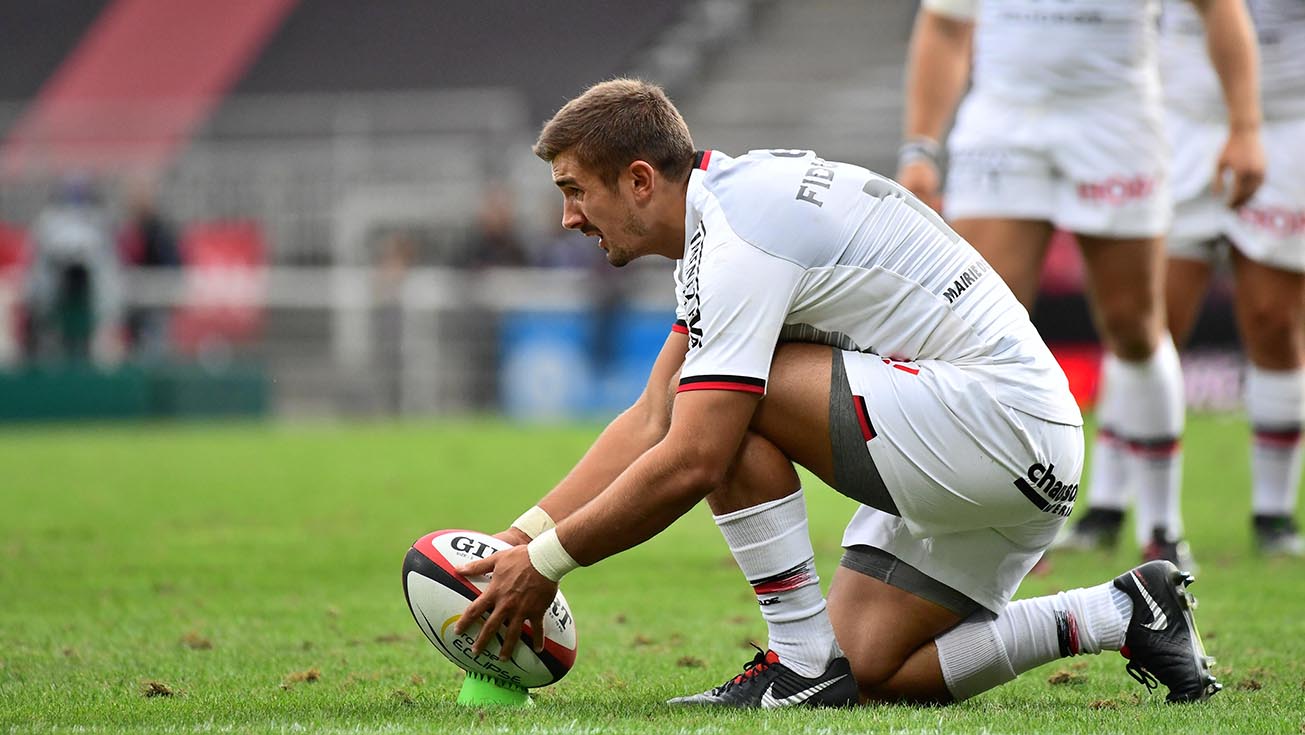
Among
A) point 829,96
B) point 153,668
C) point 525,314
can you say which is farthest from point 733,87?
point 153,668

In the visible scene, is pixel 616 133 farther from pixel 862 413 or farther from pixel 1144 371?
pixel 1144 371

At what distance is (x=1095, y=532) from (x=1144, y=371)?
82 centimetres

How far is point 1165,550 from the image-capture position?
604 cm

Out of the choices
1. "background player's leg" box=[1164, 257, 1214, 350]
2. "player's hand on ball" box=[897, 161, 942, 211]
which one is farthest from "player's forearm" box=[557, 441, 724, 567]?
"background player's leg" box=[1164, 257, 1214, 350]

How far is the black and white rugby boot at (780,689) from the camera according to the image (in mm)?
3721

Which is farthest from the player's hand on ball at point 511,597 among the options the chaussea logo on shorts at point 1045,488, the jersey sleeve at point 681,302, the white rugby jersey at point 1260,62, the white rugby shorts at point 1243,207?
the white rugby jersey at point 1260,62

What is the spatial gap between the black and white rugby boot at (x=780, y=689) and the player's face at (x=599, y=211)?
946 mm

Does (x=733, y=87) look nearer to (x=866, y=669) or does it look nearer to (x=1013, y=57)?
A: (x=1013, y=57)

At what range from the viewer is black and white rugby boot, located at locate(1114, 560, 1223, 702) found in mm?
3873

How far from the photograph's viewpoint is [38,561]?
6828 millimetres

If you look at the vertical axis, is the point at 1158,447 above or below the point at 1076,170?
below

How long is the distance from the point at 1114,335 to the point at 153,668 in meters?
3.50

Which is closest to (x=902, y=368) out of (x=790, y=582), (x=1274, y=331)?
(x=790, y=582)

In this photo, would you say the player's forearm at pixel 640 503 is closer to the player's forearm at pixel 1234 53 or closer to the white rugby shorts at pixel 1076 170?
the white rugby shorts at pixel 1076 170
